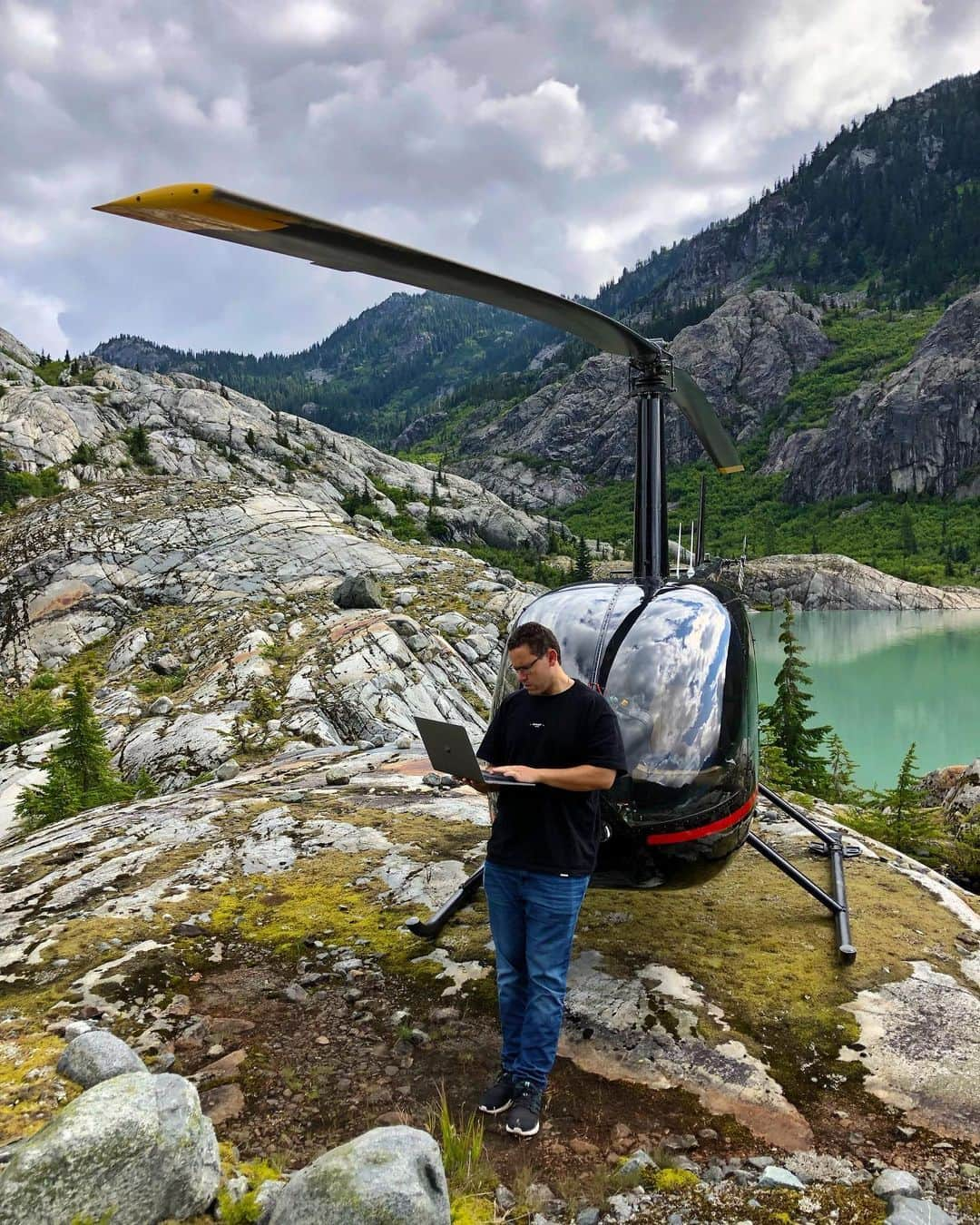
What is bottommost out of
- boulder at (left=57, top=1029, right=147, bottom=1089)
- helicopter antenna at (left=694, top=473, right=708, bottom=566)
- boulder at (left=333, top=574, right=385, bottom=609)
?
boulder at (left=57, top=1029, right=147, bottom=1089)

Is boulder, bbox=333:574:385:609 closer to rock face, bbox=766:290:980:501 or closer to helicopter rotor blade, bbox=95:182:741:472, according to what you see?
helicopter rotor blade, bbox=95:182:741:472

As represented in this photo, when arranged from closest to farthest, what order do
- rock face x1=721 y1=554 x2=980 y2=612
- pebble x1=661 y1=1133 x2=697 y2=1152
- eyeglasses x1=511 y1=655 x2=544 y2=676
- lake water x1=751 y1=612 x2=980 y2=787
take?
1. pebble x1=661 y1=1133 x2=697 y2=1152
2. eyeglasses x1=511 y1=655 x2=544 y2=676
3. lake water x1=751 y1=612 x2=980 y2=787
4. rock face x1=721 y1=554 x2=980 y2=612

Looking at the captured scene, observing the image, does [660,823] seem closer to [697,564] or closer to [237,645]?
[697,564]

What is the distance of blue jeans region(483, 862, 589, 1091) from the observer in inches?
129

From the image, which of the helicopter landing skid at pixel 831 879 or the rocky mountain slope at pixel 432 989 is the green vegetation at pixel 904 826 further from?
the helicopter landing skid at pixel 831 879

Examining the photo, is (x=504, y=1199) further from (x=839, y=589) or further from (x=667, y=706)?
(x=839, y=589)

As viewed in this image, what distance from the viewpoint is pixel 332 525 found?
26969 millimetres

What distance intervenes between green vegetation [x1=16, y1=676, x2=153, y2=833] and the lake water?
1959cm

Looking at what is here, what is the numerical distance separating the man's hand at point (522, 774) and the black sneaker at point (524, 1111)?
4.48 ft

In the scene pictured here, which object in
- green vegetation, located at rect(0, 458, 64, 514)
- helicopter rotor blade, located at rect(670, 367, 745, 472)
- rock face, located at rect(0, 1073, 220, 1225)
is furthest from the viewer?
green vegetation, located at rect(0, 458, 64, 514)

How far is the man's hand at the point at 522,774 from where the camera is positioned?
3.21 metres

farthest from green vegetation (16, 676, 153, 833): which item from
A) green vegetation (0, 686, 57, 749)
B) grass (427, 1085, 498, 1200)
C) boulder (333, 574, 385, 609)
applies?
grass (427, 1085, 498, 1200)

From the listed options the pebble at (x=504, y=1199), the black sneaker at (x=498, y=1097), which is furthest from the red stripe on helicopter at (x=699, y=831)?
the pebble at (x=504, y=1199)

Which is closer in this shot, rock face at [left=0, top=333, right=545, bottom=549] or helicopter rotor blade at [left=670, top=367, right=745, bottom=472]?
helicopter rotor blade at [left=670, top=367, right=745, bottom=472]
